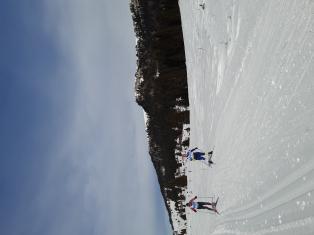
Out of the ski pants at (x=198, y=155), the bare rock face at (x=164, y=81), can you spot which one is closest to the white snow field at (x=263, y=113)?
the ski pants at (x=198, y=155)

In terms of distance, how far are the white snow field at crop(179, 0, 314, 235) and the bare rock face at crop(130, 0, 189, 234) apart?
11.7 metres

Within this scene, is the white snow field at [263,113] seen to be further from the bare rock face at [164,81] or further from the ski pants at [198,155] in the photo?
the bare rock face at [164,81]

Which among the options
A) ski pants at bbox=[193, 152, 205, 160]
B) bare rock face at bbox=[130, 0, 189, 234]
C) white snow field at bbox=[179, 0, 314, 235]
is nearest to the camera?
white snow field at bbox=[179, 0, 314, 235]

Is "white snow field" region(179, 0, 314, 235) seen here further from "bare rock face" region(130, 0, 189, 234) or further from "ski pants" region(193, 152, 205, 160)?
"bare rock face" region(130, 0, 189, 234)

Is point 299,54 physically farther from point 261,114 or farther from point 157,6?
point 157,6

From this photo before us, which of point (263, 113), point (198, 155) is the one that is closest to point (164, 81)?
point (198, 155)

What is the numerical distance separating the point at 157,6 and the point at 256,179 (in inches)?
729

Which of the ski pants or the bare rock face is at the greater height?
the bare rock face

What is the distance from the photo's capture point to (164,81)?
2692cm

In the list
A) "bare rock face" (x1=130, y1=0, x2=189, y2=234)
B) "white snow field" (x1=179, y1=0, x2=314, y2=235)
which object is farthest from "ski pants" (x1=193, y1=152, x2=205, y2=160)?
"bare rock face" (x1=130, y1=0, x2=189, y2=234)

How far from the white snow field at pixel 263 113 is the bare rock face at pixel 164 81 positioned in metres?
11.7

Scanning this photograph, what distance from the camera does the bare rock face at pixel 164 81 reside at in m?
24.0

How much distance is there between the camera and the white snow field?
470cm

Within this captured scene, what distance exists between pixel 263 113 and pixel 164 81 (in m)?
20.5
